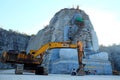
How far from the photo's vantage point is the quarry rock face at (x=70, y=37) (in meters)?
45.9

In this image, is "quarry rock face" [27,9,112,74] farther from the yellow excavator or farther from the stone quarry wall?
the yellow excavator

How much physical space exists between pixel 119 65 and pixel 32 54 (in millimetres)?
29270

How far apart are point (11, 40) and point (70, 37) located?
18.8m

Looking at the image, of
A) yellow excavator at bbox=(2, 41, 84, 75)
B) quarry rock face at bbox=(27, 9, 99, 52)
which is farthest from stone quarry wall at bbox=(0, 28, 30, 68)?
yellow excavator at bbox=(2, 41, 84, 75)

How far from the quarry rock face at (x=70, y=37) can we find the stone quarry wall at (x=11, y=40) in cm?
332

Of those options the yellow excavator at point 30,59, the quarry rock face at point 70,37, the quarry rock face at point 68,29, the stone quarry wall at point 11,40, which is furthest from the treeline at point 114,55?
the yellow excavator at point 30,59

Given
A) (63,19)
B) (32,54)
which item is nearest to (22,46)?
(63,19)

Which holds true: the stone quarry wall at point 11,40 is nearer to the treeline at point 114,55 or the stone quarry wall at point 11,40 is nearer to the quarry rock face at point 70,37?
the quarry rock face at point 70,37

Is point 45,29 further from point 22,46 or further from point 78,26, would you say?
point 78,26

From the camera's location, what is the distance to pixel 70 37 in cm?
6022

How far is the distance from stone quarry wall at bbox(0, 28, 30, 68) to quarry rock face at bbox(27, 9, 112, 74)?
10.9 ft

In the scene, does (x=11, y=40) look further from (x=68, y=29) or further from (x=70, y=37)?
(x=70, y=37)

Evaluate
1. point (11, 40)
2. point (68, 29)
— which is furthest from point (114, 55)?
point (11, 40)

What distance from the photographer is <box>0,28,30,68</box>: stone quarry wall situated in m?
68.5
